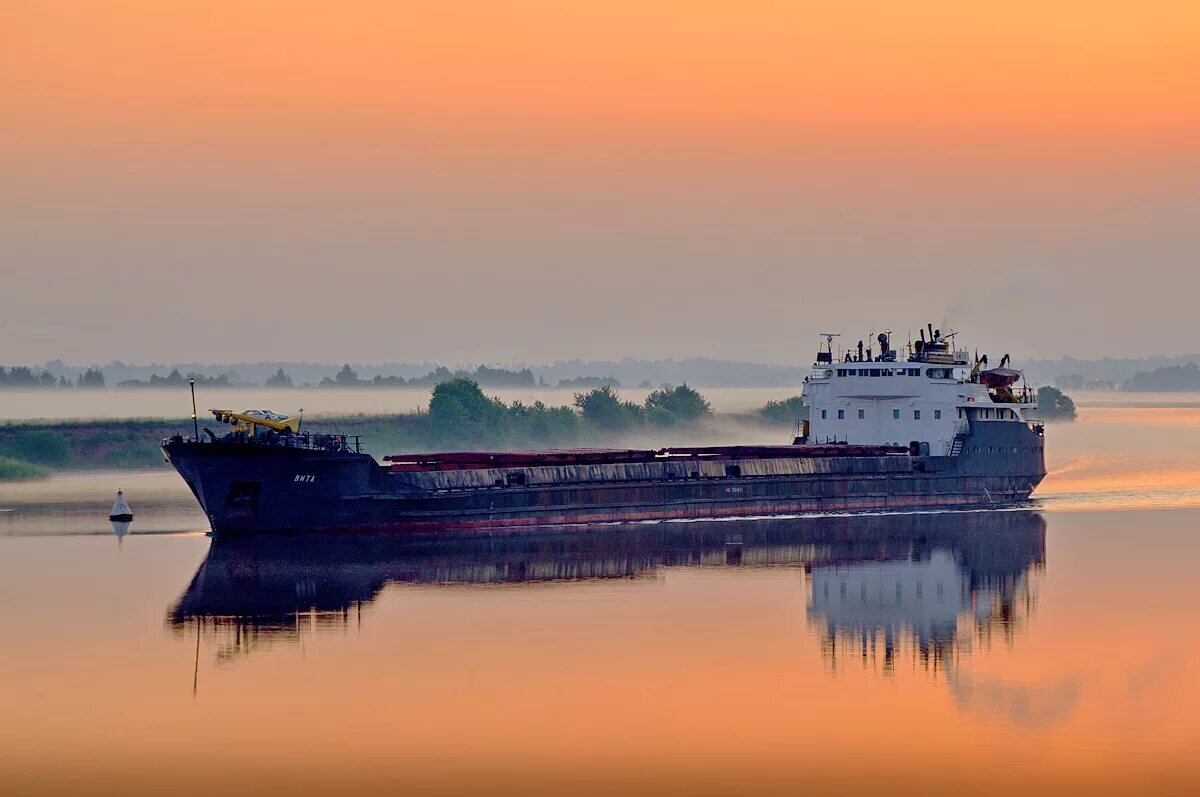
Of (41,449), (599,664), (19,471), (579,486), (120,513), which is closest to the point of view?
(599,664)

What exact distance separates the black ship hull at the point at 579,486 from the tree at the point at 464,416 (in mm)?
69744

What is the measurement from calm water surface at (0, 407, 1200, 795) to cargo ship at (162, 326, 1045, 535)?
220cm

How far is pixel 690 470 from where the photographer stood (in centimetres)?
7119

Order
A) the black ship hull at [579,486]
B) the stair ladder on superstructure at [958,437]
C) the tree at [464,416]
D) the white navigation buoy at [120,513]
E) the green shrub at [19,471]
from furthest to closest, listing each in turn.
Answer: the tree at [464,416] < the green shrub at [19,471] < the stair ladder on superstructure at [958,437] < the white navigation buoy at [120,513] < the black ship hull at [579,486]

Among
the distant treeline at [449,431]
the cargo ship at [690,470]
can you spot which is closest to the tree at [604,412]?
the distant treeline at [449,431]

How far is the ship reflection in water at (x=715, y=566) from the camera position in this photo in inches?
1711

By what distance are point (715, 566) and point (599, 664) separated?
737 inches

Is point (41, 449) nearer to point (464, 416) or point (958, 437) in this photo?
point (464, 416)

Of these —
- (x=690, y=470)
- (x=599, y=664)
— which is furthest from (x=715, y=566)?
(x=599, y=664)

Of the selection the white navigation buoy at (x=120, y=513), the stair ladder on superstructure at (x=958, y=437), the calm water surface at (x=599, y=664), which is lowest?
the calm water surface at (x=599, y=664)

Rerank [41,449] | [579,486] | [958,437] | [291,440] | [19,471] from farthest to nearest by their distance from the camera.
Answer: [41,449] → [19,471] → [958,437] → [579,486] → [291,440]

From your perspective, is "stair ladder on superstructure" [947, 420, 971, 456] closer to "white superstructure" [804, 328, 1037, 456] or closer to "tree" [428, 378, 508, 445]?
"white superstructure" [804, 328, 1037, 456]

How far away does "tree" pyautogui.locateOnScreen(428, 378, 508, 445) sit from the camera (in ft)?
479

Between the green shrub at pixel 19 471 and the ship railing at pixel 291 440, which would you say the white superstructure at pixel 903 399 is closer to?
the ship railing at pixel 291 440
